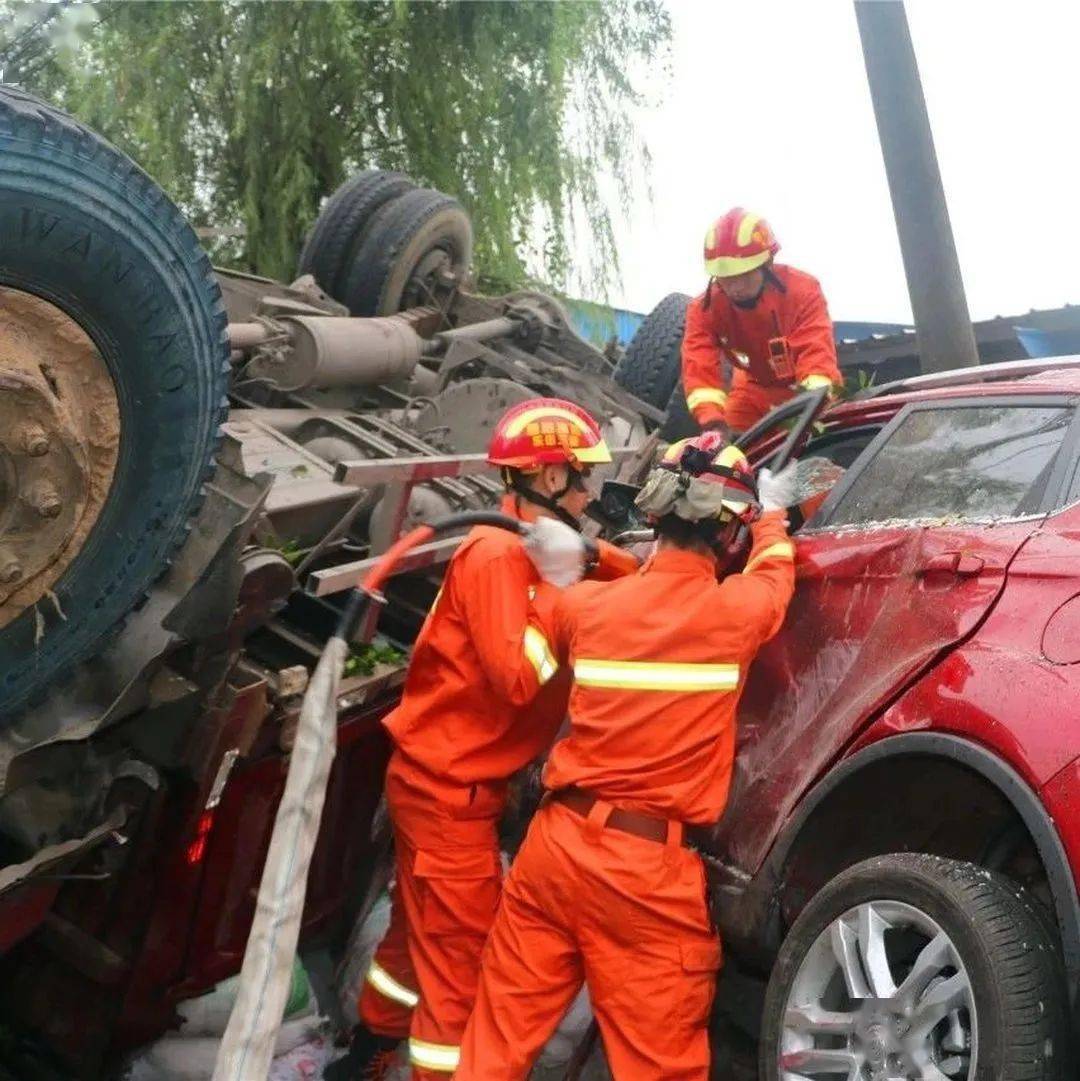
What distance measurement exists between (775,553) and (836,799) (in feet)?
2.01

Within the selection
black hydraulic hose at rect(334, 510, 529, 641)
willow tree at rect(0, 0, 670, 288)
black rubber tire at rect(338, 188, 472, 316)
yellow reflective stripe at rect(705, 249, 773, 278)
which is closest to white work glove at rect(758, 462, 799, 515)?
black hydraulic hose at rect(334, 510, 529, 641)

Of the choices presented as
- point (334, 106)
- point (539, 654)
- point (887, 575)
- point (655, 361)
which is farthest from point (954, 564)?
point (334, 106)

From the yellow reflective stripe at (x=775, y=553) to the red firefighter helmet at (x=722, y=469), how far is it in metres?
0.13

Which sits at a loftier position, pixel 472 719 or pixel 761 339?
pixel 761 339

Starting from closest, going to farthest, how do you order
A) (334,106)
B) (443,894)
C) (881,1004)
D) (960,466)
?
(881,1004) < (960,466) < (443,894) < (334,106)

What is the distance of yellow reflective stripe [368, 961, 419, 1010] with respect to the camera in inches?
151

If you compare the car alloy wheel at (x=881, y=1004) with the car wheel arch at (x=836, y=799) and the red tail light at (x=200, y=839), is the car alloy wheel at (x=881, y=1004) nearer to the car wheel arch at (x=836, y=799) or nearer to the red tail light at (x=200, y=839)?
the car wheel arch at (x=836, y=799)

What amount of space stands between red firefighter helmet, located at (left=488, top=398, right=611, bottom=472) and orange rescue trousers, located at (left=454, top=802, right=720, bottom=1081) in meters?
1.03

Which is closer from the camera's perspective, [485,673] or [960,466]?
[960,466]

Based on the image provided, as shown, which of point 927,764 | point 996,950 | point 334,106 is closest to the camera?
point 996,950

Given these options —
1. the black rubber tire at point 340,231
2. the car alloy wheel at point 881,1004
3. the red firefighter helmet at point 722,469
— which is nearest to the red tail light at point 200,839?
the red firefighter helmet at point 722,469

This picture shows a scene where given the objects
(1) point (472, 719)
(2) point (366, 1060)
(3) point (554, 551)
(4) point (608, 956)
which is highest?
(3) point (554, 551)

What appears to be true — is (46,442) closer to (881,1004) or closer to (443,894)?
(443,894)

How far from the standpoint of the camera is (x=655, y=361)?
6.89 meters
